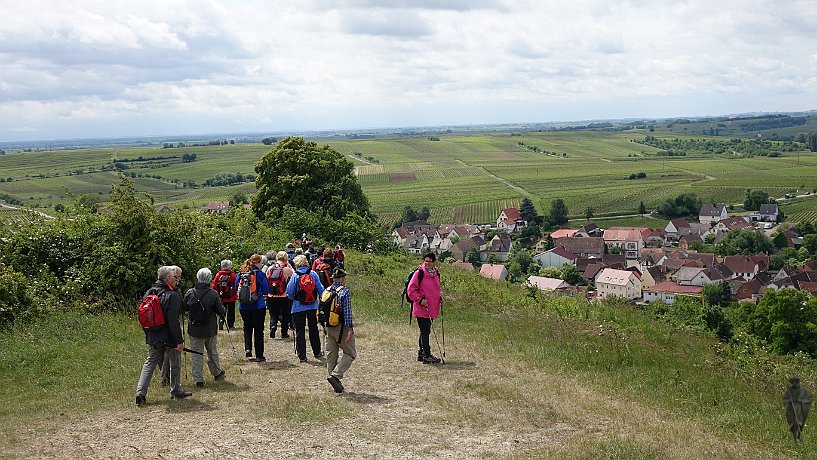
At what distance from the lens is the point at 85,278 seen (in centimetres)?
1614

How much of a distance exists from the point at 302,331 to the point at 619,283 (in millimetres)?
65774

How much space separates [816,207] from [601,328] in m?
112

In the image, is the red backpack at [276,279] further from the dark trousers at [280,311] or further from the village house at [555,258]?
the village house at [555,258]

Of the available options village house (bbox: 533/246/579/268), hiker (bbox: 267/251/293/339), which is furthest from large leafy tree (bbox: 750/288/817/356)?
village house (bbox: 533/246/579/268)

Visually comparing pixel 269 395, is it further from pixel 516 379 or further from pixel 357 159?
pixel 357 159

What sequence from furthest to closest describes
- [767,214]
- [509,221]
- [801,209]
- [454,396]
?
1. [509,221]
2. [801,209]
3. [767,214]
4. [454,396]

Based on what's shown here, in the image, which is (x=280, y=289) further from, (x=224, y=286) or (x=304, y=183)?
(x=304, y=183)

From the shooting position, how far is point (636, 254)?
3632 inches

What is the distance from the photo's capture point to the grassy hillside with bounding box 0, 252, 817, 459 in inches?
335

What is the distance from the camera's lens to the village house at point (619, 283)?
73.2 metres

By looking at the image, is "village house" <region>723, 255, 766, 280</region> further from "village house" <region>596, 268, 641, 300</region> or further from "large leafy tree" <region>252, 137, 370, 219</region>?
"large leafy tree" <region>252, 137, 370, 219</region>

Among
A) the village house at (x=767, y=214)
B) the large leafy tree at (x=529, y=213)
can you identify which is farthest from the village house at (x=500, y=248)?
the village house at (x=767, y=214)

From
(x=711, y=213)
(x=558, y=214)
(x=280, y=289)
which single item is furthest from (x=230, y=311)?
(x=711, y=213)

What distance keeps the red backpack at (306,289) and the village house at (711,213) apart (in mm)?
108108
